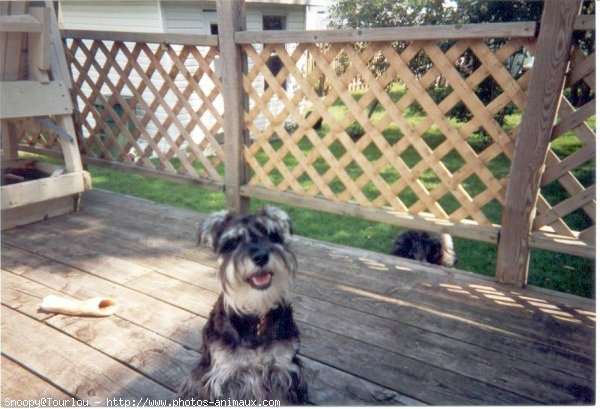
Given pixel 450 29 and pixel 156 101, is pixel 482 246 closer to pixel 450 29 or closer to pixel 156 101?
pixel 450 29

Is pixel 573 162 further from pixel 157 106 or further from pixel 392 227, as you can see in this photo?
A: pixel 157 106

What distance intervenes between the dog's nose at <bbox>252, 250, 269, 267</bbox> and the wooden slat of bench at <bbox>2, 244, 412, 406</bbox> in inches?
33.0

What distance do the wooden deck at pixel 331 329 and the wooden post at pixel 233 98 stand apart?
0.87 meters

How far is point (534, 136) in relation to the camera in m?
3.17

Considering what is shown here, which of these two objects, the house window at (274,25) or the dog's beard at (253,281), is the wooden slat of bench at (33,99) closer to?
the dog's beard at (253,281)

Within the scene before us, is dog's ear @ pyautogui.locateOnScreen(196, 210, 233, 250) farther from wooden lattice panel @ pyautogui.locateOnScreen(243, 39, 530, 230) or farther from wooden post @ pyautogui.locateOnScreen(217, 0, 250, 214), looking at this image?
wooden post @ pyautogui.locateOnScreen(217, 0, 250, 214)

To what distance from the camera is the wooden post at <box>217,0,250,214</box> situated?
4223mm

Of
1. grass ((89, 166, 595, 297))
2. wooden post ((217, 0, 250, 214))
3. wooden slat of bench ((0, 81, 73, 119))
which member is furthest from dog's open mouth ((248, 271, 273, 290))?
wooden slat of bench ((0, 81, 73, 119))

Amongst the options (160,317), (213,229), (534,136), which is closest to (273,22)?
(534,136)

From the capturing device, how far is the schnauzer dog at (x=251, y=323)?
2.17 meters

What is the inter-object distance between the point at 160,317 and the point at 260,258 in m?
1.43

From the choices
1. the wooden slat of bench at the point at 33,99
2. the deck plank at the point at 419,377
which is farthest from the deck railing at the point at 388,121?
the deck plank at the point at 419,377

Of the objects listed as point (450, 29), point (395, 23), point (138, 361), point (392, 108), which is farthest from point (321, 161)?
point (138, 361)

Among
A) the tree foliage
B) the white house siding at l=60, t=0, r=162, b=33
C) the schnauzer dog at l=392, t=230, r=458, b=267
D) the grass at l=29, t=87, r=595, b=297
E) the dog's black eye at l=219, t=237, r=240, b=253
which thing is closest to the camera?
the dog's black eye at l=219, t=237, r=240, b=253
